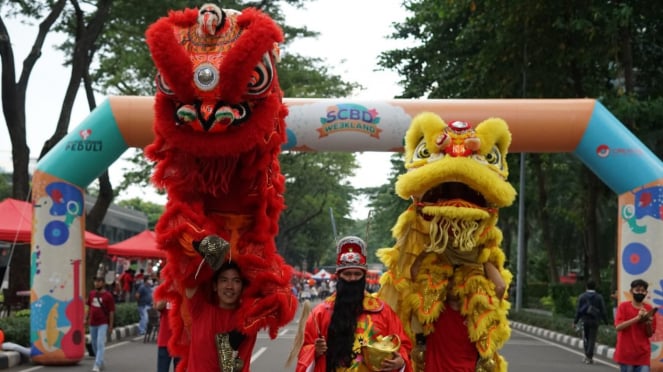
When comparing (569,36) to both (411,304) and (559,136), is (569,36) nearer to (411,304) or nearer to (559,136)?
(559,136)

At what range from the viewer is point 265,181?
5.93 metres

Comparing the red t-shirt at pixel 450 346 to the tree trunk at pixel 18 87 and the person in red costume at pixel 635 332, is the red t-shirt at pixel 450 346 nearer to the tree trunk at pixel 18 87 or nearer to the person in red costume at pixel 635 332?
the person in red costume at pixel 635 332

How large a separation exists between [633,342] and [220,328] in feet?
18.7

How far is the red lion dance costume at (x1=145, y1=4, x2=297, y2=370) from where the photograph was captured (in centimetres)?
550

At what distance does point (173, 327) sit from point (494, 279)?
240 cm

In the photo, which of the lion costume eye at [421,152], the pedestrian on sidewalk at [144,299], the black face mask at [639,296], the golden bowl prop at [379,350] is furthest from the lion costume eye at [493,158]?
the pedestrian on sidewalk at [144,299]

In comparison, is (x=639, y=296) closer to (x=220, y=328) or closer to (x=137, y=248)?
(x=220, y=328)

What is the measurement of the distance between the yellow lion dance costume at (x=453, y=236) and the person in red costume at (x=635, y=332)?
324cm

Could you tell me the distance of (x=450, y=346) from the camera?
7320 mm

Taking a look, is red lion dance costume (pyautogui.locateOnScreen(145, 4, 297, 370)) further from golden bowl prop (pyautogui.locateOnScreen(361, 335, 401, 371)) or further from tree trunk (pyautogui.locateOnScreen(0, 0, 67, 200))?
tree trunk (pyautogui.locateOnScreen(0, 0, 67, 200))

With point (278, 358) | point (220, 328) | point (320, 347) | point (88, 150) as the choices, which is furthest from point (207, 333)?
point (278, 358)

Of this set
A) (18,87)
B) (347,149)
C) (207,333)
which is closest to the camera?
(207,333)

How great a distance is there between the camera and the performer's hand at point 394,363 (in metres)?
6.18

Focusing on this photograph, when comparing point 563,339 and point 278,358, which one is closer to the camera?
point 278,358
